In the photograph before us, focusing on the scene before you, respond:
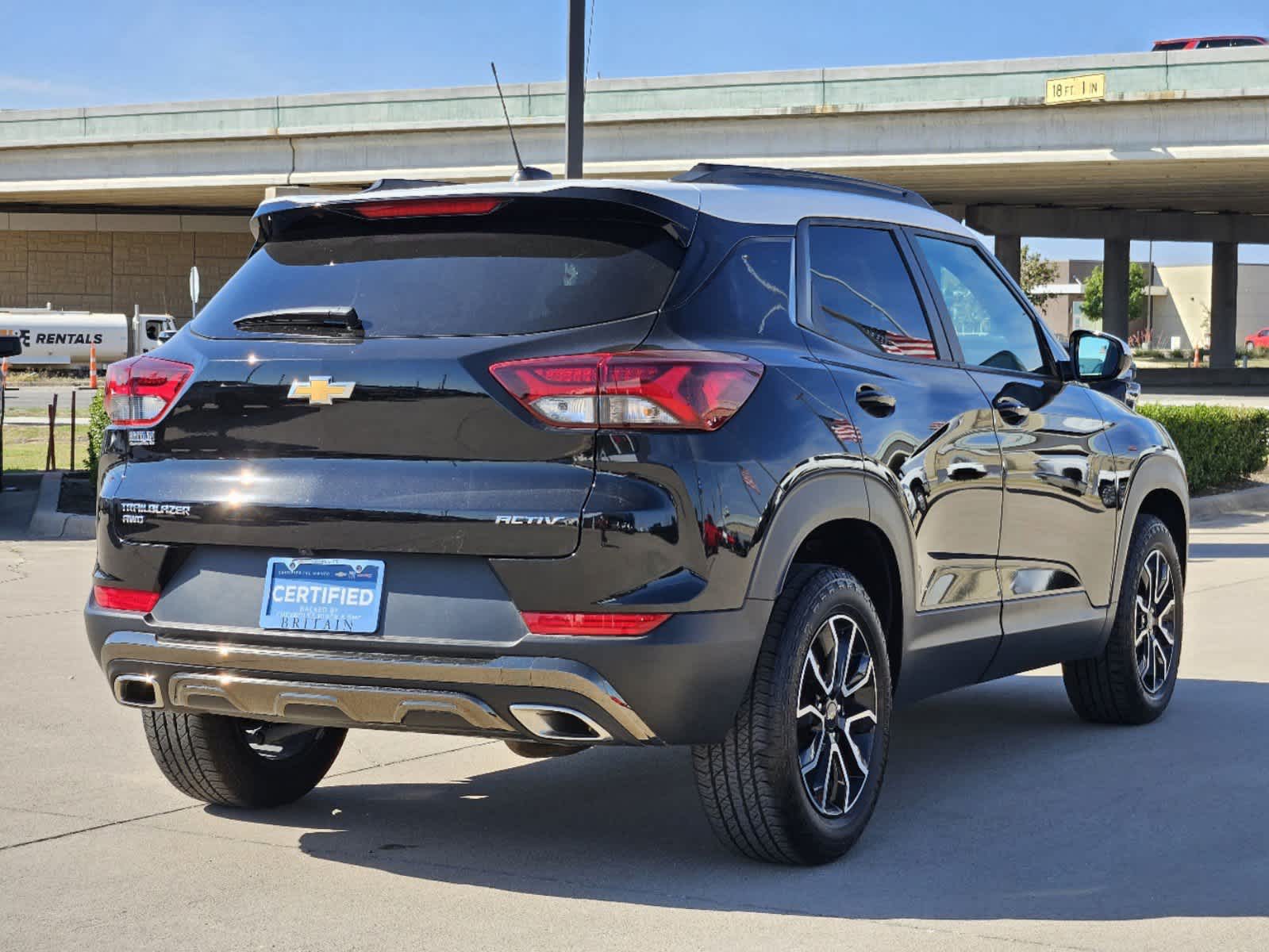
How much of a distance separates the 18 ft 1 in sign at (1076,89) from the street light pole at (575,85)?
27921 mm

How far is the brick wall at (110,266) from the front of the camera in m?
73.7

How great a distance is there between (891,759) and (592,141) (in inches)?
1653

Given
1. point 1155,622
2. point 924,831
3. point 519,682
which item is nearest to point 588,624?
point 519,682

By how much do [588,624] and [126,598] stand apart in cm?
134

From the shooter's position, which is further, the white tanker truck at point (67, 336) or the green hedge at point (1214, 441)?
the white tanker truck at point (67, 336)

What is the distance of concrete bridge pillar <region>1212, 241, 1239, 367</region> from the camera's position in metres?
74.4

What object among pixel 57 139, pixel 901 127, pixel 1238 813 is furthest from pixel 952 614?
pixel 57 139

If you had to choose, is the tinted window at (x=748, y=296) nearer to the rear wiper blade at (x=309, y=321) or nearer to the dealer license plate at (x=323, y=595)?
the rear wiper blade at (x=309, y=321)

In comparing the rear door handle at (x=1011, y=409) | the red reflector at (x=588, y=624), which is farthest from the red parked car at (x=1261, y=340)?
the red reflector at (x=588, y=624)

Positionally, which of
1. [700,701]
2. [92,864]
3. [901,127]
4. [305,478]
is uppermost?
[901,127]

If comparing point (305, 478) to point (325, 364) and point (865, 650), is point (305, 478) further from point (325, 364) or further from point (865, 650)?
point (865, 650)

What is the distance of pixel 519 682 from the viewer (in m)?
4.61

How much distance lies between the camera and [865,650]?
5402 millimetres

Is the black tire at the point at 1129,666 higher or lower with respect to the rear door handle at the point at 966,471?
lower
